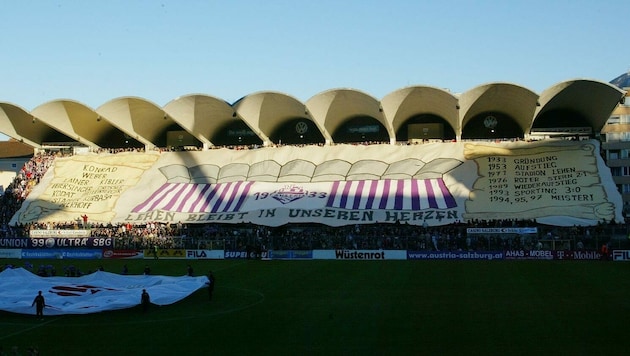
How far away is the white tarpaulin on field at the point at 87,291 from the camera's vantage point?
909 inches

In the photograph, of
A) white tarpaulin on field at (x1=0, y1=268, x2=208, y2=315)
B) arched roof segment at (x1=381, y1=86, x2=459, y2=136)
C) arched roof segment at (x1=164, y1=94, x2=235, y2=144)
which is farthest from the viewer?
arched roof segment at (x1=164, y1=94, x2=235, y2=144)

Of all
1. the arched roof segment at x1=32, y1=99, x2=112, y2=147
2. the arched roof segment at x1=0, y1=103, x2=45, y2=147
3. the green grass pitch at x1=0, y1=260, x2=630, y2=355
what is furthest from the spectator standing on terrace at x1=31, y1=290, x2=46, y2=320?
the arched roof segment at x1=0, y1=103, x2=45, y2=147

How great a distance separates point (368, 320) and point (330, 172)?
36.0 m

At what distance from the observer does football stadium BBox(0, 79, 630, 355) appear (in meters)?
20.3

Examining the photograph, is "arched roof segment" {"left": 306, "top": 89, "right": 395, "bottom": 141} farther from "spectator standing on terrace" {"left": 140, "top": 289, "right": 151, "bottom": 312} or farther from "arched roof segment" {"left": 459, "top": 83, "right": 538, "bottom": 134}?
"spectator standing on terrace" {"left": 140, "top": 289, "right": 151, "bottom": 312}

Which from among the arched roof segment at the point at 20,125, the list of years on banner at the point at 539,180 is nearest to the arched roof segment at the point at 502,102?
the list of years on banner at the point at 539,180

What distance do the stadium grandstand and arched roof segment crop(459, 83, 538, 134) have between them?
0.58 feet

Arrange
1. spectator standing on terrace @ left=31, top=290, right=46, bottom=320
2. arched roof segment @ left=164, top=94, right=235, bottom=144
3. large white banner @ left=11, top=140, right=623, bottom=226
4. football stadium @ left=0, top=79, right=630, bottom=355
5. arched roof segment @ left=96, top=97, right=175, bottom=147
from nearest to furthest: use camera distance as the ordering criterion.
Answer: football stadium @ left=0, top=79, right=630, bottom=355, spectator standing on terrace @ left=31, top=290, right=46, bottom=320, large white banner @ left=11, top=140, right=623, bottom=226, arched roof segment @ left=164, top=94, right=235, bottom=144, arched roof segment @ left=96, top=97, right=175, bottom=147

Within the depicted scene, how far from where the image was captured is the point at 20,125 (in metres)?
66.9

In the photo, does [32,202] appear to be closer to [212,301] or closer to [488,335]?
[212,301]

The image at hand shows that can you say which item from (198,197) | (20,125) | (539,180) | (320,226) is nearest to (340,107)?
(320,226)

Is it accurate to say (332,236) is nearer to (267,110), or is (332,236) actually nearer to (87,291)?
(267,110)

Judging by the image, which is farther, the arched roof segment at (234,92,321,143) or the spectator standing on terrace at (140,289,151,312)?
the arched roof segment at (234,92,321,143)

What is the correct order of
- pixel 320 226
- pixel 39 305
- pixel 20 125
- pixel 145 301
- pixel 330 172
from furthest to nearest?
pixel 20 125, pixel 330 172, pixel 320 226, pixel 145 301, pixel 39 305
